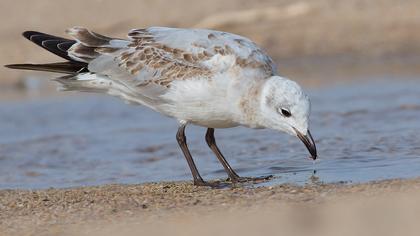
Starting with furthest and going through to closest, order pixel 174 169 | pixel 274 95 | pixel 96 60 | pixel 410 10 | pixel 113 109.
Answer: pixel 410 10 → pixel 113 109 → pixel 174 169 → pixel 96 60 → pixel 274 95

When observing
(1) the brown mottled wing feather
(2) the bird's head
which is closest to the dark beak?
(2) the bird's head

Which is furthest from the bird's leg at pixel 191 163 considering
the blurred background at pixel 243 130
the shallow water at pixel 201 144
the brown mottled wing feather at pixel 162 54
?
the blurred background at pixel 243 130

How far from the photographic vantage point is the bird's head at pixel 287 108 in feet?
24.3

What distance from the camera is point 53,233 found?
5.99 meters

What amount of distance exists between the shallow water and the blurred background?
0.01m

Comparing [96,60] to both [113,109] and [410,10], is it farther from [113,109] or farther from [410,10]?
[410,10]

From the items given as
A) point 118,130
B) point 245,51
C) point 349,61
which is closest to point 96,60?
point 245,51

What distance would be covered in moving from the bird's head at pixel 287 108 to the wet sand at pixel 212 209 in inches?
17.7

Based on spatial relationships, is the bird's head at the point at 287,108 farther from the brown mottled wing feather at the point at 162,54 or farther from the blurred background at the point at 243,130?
the blurred background at the point at 243,130

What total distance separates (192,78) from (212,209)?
5.28 feet

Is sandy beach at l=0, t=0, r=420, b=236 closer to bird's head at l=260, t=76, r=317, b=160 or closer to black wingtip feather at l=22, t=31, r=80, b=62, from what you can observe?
bird's head at l=260, t=76, r=317, b=160

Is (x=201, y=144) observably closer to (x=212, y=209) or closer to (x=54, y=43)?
(x=54, y=43)

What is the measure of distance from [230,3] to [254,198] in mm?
9840

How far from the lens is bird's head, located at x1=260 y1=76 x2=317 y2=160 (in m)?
7.42
